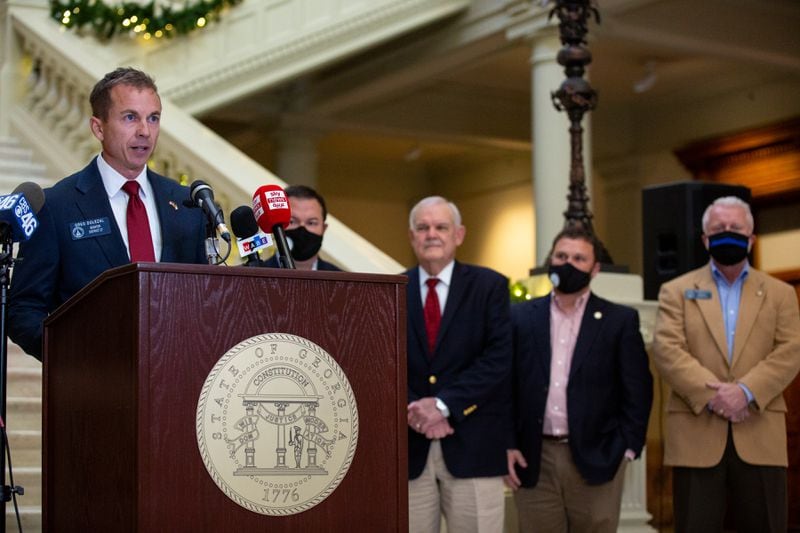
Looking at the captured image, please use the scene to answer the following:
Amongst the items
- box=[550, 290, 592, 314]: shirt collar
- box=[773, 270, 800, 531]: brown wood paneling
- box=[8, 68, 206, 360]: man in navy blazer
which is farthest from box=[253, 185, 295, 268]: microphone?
box=[773, 270, 800, 531]: brown wood paneling

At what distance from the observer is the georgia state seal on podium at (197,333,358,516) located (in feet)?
7.81

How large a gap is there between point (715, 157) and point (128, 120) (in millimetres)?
12288

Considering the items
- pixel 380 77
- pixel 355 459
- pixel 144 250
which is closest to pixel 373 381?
pixel 355 459

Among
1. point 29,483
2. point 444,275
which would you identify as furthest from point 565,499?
point 29,483

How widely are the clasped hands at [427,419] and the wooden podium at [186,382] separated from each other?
173 cm

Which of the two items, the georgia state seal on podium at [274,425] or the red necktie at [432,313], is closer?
A: the georgia state seal on podium at [274,425]

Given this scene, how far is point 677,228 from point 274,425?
427 cm

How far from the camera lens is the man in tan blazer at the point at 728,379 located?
4812 millimetres

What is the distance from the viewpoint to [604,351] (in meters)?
4.84

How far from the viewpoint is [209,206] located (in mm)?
Result: 2727

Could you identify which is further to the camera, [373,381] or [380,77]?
[380,77]

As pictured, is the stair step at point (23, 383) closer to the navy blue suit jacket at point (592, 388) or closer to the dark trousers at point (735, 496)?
the navy blue suit jacket at point (592, 388)

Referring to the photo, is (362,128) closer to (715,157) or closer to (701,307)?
(715,157)

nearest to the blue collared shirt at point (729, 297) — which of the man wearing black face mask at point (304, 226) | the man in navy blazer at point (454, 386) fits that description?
the man in navy blazer at point (454, 386)
